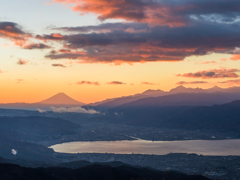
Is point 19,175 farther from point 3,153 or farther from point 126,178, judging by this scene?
point 3,153

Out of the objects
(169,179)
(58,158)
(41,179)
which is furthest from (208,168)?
(41,179)

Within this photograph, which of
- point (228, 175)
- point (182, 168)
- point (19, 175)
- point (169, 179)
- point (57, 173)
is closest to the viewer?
point (19, 175)

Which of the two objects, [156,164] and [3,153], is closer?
[156,164]

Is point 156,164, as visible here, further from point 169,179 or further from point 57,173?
point 57,173

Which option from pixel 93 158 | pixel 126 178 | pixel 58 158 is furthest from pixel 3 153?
pixel 126 178

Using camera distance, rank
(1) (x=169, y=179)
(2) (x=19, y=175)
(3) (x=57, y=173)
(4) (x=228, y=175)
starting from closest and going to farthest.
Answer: (2) (x=19, y=175) → (3) (x=57, y=173) → (1) (x=169, y=179) → (4) (x=228, y=175)

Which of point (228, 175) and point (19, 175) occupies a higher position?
point (19, 175)
